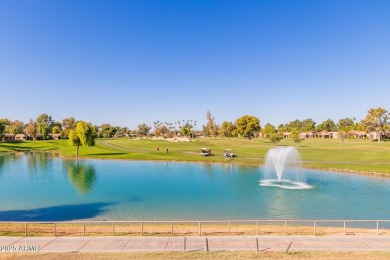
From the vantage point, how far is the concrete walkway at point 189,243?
19.6 meters

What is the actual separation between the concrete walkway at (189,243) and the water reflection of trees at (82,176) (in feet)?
86.7

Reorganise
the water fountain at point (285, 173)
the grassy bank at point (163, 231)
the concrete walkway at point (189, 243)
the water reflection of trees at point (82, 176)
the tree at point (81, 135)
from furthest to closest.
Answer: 1. the tree at point (81, 135)
2. the water fountain at point (285, 173)
3. the water reflection of trees at point (82, 176)
4. the grassy bank at point (163, 231)
5. the concrete walkway at point (189, 243)

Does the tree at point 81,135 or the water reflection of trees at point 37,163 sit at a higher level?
the tree at point 81,135

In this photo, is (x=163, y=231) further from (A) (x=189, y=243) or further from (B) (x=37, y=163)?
(B) (x=37, y=163)

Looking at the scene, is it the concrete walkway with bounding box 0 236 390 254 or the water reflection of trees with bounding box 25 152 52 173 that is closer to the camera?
the concrete walkway with bounding box 0 236 390 254

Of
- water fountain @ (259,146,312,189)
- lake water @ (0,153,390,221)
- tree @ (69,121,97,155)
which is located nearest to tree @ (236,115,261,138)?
water fountain @ (259,146,312,189)

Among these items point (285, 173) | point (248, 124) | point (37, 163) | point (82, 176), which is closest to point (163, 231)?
point (82, 176)

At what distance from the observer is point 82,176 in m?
60.3

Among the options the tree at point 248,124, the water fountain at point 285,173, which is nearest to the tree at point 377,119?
the tree at point 248,124

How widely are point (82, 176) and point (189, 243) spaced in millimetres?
45573

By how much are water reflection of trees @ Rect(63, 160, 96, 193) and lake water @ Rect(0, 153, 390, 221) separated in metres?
0.16

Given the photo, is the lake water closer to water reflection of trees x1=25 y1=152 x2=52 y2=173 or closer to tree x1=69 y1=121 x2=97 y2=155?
water reflection of trees x1=25 y1=152 x2=52 y2=173

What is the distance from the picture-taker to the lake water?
111ft

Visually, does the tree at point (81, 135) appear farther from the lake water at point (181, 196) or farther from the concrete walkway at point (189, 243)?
the concrete walkway at point (189, 243)
